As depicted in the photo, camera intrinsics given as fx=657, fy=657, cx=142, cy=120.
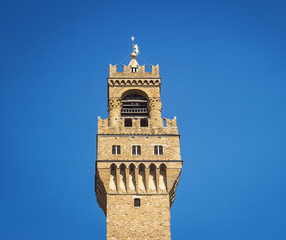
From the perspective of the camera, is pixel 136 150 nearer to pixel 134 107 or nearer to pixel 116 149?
pixel 116 149

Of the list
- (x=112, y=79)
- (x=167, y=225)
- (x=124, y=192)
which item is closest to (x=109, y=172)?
(x=124, y=192)

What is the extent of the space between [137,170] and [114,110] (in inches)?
304

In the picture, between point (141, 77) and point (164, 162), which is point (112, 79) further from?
point (164, 162)

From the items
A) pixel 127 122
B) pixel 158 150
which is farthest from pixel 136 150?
pixel 127 122

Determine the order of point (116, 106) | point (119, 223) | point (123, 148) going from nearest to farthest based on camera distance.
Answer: point (119, 223), point (123, 148), point (116, 106)

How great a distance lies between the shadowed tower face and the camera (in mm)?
54469

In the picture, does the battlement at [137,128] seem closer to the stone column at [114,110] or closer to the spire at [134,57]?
the stone column at [114,110]

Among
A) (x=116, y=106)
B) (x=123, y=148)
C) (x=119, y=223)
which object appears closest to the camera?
(x=119, y=223)

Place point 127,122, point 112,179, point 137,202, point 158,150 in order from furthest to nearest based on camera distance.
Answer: point 127,122, point 158,150, point 112,179, point 137,202

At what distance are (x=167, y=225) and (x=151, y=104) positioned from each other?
13.1 meters

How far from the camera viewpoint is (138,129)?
59.3 meters

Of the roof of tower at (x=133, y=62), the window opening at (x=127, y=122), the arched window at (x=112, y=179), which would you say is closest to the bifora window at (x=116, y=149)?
the arched window at (x=112, y=179)

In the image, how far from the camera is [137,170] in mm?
57000

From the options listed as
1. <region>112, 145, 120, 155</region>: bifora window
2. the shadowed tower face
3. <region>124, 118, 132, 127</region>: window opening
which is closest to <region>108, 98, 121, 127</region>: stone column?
the shadowed tower face
